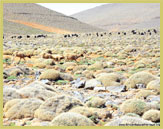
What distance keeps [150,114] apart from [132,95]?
3974 mm

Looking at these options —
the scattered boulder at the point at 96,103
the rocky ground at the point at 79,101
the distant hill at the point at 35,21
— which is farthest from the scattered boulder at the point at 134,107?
the distant hill at the point at 35,21

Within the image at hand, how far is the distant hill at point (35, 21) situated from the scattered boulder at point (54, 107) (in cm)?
7331

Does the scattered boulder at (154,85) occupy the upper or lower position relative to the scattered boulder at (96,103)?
upper

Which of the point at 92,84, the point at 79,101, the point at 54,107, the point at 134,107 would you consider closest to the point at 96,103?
the point at 79,101

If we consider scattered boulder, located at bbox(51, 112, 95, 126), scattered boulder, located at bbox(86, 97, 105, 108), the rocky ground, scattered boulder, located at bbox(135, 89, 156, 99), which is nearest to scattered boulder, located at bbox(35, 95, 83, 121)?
the rocky ground

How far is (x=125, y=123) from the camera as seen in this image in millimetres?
7441

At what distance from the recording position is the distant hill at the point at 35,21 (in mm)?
87188

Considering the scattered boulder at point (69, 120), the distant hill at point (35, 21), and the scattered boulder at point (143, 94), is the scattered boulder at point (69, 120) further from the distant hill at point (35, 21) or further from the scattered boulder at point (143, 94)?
the distant hill at point (35, 21)

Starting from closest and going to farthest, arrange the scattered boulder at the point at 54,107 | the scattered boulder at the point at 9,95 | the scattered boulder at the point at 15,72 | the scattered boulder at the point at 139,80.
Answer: the scattered boulder at the point at 54,107 < the scattered boulder at the point at 9,95 < the scattered boulder at the point at 139,80 < the scattered boulder at the point at 15,72

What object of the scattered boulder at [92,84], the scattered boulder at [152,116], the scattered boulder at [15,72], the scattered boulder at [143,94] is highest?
the scattered boulder at [15,72]

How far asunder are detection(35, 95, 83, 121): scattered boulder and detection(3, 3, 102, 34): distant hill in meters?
73.3

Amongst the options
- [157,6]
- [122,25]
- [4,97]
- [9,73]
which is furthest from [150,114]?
[157,6]

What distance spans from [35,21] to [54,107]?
93.0 meters

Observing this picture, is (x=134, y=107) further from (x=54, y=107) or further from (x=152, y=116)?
(x=54, y=107)
